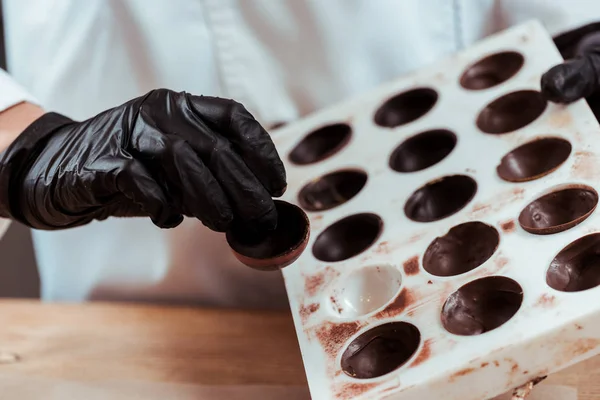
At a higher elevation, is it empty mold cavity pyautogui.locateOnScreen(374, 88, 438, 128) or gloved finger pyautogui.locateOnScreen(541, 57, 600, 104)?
gloved finger pyautogui.locateOnScreen(541, 57, 600, 104)

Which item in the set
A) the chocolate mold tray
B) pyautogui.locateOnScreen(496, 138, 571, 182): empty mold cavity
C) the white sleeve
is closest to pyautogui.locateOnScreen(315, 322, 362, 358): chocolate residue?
the chocolate mold tray

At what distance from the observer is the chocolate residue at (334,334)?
70cm

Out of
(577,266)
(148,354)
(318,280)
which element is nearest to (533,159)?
(577,266)

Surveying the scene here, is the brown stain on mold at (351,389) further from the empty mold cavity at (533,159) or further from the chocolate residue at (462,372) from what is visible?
the empty mold cavity at (533,159)

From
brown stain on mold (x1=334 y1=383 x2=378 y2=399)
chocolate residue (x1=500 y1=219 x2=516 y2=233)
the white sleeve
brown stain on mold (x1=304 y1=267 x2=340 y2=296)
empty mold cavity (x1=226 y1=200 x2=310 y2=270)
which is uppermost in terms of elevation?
the white sleeve

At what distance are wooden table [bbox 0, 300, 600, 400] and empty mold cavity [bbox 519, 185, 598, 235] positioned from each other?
0.60ft

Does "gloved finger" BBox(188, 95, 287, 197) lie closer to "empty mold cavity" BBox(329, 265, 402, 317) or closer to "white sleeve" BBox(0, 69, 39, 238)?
"empty mold cavity" BBox(329, 265, 402, 317)

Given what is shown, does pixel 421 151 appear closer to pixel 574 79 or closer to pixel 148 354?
pixel 574 79

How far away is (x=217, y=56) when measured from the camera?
3.31ft

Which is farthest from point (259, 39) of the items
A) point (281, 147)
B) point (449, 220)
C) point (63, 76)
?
point (449, 220)

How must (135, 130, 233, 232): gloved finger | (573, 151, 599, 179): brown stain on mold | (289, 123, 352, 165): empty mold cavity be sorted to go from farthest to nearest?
(289, 123, 352, 165): empty mold cavity < (573, 151, 599, 179): brown stain on mold < (135, 130, 233, 232): gloved finger

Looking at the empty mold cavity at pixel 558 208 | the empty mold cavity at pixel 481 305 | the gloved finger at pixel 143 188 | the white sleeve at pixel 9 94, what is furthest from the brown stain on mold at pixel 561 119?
the white sleeve at pixel 9 94

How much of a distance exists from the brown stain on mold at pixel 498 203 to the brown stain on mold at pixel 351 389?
0.22 m

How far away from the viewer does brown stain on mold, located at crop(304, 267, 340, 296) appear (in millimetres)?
770
